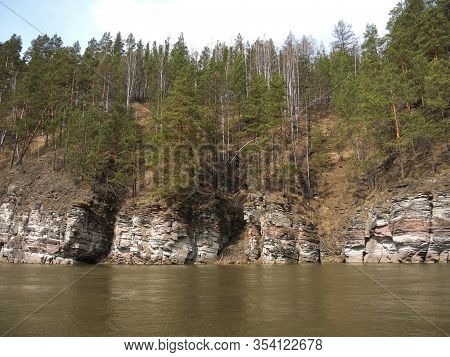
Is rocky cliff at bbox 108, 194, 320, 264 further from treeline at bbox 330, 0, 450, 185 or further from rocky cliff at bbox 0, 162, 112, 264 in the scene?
treeline at bbox 330, 0, 450, 185

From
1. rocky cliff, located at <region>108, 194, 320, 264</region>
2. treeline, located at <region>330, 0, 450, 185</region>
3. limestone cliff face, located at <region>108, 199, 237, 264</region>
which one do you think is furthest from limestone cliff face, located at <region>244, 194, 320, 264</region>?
treeline, located at <region>330, 0, 450, 185</region>

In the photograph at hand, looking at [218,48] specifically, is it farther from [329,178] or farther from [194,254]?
[194,254]

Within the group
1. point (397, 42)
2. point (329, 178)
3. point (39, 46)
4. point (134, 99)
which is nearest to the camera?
point (397, 42)

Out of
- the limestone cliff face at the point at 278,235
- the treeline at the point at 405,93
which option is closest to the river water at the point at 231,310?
the limestone cliff face at the point at 278,235

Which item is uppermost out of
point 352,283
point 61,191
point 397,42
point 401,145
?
point 397,42

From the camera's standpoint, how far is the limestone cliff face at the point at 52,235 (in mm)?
37219

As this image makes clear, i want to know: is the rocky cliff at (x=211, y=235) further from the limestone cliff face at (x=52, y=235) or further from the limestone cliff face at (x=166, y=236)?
the limestone cliff face at (x=52, y=235)

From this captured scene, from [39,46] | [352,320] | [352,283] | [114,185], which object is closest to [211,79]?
[114,185]

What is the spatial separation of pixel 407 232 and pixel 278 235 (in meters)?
11.3

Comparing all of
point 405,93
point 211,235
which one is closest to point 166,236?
point 211,235

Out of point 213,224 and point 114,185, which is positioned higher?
point 114,185

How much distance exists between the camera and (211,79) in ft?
168

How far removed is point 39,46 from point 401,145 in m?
56.5

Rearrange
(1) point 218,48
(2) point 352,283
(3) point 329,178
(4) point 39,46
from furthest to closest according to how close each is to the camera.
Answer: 1. (1) point 218,48
2. (4) point 39,46
3. (3) point 329,178
4. (2) point 352,283
